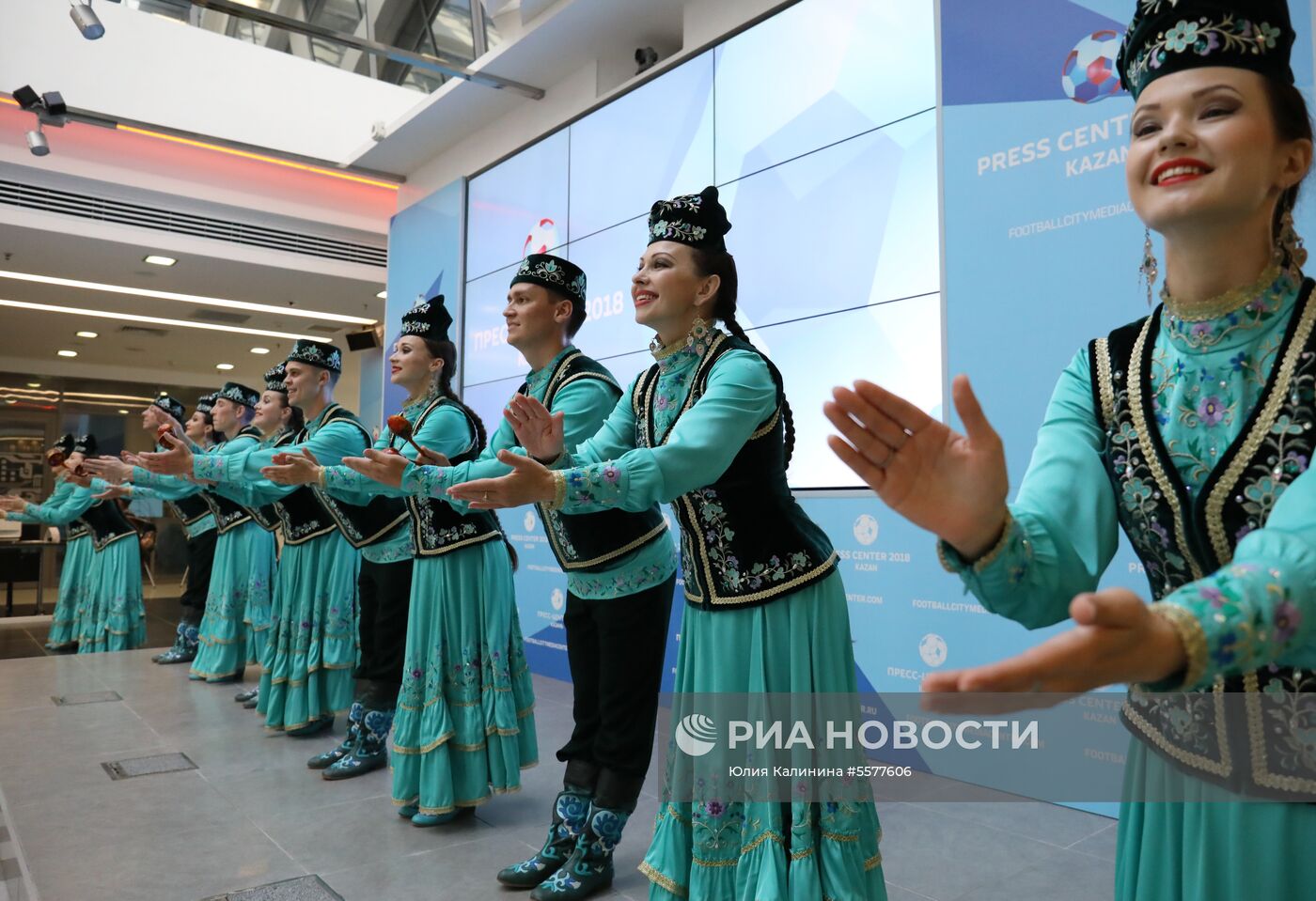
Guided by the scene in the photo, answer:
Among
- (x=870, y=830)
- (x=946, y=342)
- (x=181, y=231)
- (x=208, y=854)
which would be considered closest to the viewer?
(x=870, y=830)

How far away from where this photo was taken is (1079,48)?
312 cm

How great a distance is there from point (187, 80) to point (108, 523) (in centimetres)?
360

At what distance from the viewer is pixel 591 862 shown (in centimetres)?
245

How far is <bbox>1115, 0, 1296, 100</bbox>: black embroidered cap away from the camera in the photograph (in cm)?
96

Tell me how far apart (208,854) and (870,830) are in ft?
6.67

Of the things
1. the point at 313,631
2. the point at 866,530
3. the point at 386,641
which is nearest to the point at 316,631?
the point at 313,631

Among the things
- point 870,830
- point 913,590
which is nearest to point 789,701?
point 870,830

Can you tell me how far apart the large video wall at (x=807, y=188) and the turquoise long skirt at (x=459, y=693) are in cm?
157

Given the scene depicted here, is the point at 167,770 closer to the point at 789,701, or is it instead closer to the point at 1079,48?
the point at 789,701

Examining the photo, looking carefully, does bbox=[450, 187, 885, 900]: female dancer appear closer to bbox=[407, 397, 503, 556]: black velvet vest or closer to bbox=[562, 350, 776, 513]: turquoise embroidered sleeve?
bbox=[562, 350, 776, 513]: turquoise embroidered sleeve

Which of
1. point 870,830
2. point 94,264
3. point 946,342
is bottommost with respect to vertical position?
point 870,830

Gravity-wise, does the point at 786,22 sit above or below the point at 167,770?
above

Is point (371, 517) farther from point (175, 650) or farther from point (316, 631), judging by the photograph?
point (175, 650)

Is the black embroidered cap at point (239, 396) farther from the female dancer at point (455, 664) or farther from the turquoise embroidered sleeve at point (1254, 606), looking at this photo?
the turquoise embroidered sleeve at point (1254, 606)
